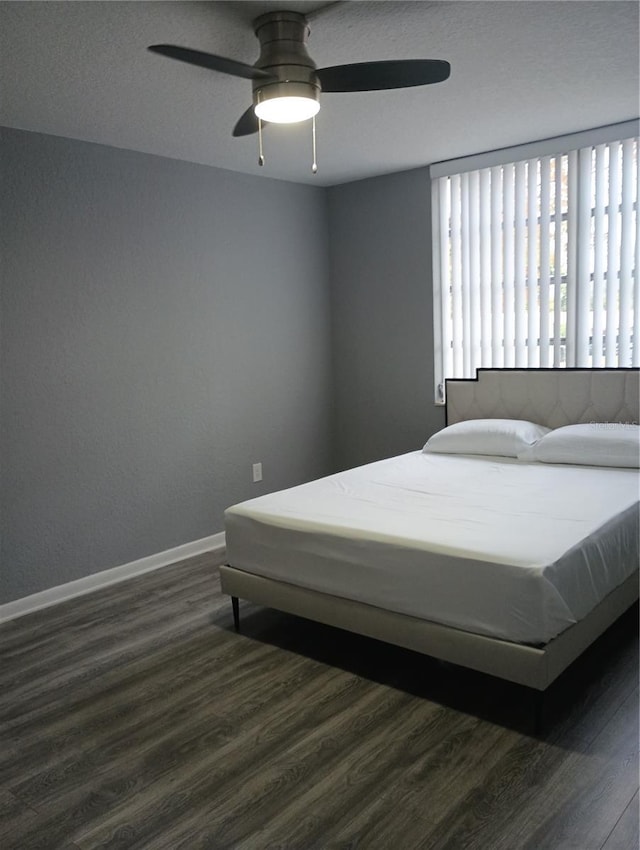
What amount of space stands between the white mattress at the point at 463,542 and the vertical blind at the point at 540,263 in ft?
3.28

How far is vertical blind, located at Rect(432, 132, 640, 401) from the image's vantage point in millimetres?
4027

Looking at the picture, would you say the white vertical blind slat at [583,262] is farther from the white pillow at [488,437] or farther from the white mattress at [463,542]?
the white mattress at [463,542]

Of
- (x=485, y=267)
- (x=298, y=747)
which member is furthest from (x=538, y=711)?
(x=485, y=267)

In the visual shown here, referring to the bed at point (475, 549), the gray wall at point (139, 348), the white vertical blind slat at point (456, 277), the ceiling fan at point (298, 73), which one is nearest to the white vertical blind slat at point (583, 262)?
the bed at point (475, 549)

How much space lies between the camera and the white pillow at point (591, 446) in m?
3.59

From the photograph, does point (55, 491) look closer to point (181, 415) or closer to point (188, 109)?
point (181, 415)

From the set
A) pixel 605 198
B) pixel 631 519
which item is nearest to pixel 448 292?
pixel 605 198

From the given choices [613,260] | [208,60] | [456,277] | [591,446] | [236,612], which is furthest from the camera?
[456,277]

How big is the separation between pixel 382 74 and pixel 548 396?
8.12ft

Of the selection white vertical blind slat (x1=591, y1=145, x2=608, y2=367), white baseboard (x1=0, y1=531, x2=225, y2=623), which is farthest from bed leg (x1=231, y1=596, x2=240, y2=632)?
white vertical blind slat (x1=591, y1=145, x2=608, y2=367)

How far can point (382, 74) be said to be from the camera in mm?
2346

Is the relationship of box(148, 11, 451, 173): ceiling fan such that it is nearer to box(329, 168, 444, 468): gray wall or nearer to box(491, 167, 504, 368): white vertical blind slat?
box(491, 167, 504, 368): white vertical blind slat

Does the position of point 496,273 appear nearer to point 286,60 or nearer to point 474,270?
point 474,270

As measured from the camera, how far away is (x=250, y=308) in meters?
4.73
